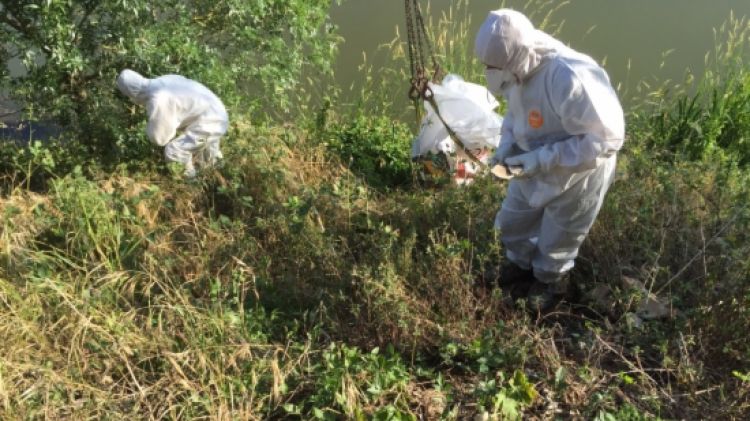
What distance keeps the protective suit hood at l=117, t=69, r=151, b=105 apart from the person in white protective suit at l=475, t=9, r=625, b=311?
225cm

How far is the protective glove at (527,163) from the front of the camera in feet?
8.23

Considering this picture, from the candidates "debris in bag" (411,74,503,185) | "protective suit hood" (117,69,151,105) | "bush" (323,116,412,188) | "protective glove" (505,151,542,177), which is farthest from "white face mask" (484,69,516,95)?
"protective suit hood" (117,69,151,105)

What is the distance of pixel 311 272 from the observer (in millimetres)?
2986

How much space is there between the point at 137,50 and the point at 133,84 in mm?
205

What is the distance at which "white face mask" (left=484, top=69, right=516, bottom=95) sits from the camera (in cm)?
257

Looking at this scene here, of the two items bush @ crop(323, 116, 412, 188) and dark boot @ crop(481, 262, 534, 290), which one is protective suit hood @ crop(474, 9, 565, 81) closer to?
dark boot @ crop(481, 262, 534, 290)

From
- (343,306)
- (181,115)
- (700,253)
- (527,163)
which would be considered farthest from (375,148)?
(700,253)

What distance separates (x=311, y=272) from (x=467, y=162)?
1.50m

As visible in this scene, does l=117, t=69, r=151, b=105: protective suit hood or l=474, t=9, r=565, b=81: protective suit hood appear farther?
l=117, t=69, r=151, b=105: protective suit hood

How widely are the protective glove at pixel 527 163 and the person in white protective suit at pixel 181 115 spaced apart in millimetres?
2104

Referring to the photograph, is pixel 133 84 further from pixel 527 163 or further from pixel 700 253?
pixel 700 253

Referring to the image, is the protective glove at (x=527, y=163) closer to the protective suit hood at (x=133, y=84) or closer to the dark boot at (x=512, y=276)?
the dark boot at (x=512, y=276)

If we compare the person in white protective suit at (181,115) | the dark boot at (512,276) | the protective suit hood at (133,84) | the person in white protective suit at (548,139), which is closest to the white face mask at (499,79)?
the person in white protective suit at (548,139)

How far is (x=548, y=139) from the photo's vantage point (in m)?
2.64
